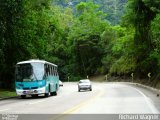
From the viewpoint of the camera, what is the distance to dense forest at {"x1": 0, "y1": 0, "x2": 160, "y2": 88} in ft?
138

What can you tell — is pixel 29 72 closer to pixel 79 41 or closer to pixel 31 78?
pixel 31 78

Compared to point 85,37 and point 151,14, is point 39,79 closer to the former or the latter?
point 151,14

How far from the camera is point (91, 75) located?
111438 millimetres

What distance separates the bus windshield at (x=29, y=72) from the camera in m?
36.6

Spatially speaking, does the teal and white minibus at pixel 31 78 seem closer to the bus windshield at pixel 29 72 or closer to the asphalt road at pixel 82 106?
the bus windshield at pixel 29 72

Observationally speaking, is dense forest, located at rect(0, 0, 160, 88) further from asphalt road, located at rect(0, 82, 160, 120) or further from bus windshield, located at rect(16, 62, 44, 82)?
asphalt road, located at rect(0, 82, 160, 120)

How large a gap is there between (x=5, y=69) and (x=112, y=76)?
48834 mm

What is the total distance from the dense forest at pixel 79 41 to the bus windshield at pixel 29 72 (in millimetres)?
3291

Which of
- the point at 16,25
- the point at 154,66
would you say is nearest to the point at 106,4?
the point at 154,66

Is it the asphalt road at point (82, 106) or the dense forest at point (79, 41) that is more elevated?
the dense forest at point (79, 41)

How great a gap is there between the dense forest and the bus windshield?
3291 mm

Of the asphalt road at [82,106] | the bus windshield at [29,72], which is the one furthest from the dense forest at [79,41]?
the asphalt road at [82,106]

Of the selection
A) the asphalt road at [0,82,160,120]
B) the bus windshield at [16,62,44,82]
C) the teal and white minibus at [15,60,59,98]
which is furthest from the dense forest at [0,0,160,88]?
the asphalt road at [0,82,160,120]

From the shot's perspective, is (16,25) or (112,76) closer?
(16,25)
